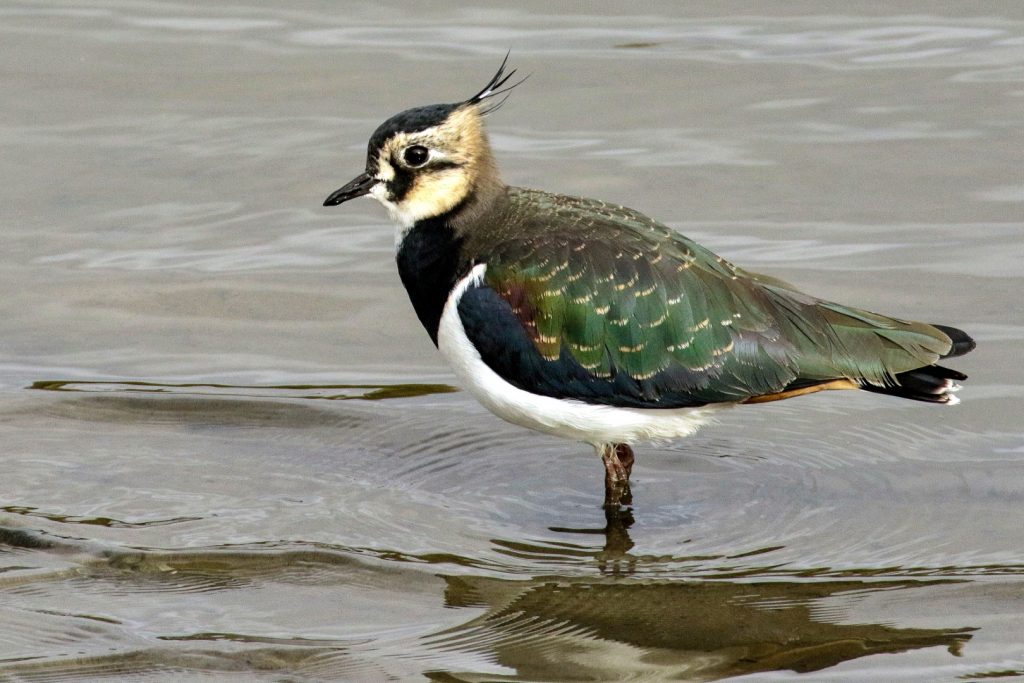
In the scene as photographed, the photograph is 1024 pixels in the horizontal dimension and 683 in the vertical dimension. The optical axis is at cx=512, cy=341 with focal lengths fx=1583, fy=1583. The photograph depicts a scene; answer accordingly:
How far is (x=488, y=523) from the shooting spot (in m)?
8.56

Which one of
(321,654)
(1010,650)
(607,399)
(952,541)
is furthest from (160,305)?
(1010,650)

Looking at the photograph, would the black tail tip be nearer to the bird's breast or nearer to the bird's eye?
the bird's breast

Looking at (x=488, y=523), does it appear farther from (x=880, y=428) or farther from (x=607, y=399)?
(x=880, y=428)

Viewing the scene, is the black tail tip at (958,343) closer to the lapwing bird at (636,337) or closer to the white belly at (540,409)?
the lapwing bird at (636,337)

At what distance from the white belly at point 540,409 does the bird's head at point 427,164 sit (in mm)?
648

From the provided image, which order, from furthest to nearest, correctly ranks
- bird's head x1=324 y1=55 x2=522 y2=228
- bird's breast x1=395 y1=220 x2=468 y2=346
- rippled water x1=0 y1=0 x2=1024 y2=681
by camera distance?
bird's head x1=324 y1=55 x2=522 y2=228 → bird's breast x1=395 y1=220 x2=468 y2=346 → rippled water x1=0 y1=0 x2=1024 y2=681

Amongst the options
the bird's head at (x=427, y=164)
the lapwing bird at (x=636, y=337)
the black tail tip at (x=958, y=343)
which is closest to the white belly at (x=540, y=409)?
the lapwing bird at (x=636, y=337)

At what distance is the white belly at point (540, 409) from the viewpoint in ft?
27.5

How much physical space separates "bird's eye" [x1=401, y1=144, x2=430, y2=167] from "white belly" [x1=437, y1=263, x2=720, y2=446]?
0.85 metres

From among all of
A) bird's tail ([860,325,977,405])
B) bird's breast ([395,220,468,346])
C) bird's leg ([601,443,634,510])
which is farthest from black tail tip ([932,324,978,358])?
bird's breast ([395,220,468,346])

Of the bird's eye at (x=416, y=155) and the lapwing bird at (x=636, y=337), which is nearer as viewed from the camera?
the lapwing bird at (x=636, y=337)

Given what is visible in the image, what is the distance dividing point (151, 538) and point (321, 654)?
1.64 m

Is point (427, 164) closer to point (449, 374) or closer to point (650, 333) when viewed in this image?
point (650, 333)

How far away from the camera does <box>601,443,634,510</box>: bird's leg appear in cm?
870
